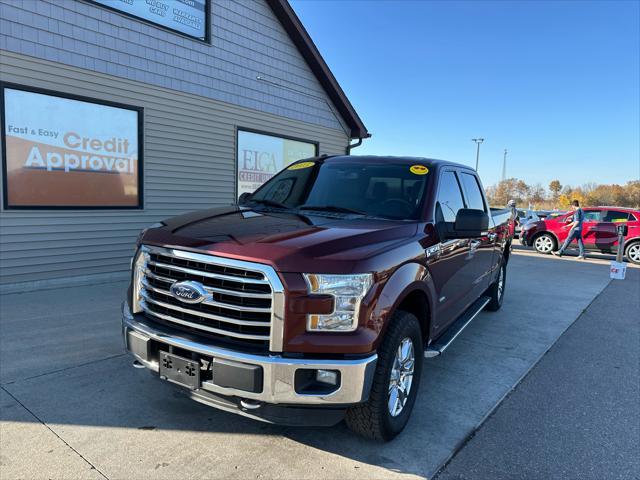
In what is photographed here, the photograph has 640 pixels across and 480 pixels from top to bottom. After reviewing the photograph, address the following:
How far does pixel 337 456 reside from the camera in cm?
280

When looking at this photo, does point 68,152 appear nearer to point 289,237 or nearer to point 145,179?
point 145,179

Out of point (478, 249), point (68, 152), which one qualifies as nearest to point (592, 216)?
point (478, 249)

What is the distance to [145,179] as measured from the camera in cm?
787

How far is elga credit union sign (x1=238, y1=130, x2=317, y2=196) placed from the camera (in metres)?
9.66

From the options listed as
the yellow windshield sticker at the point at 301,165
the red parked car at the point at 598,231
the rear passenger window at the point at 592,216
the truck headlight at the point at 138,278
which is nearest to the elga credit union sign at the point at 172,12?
the yellow windshield sticker at the point at 301,165

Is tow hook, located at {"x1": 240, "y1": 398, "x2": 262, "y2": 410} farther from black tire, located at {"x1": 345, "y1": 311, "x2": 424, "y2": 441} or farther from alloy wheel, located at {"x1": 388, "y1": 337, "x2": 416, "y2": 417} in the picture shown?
alloy wheel, located at {"x1": 388, "y1": 337, "x2": 416, "y2": 417}

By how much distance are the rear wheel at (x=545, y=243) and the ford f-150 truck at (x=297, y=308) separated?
13.0 meters

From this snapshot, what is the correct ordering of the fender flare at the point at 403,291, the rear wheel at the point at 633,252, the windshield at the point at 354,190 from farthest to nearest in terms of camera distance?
the rear wheel at the point at 633,252 < the windshield at the point at 354,190 < the fender flare at the point at 403,291

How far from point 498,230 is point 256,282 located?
4311 millimetres

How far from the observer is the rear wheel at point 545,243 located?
1489 cm

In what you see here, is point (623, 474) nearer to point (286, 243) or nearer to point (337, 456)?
point (337, 456)

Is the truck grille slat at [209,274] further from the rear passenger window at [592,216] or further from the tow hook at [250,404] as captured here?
the rear passenger window at [592,216]

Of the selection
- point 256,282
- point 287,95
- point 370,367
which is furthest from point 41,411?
point 287,95

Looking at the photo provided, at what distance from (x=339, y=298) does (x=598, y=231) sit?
46.1 feet
